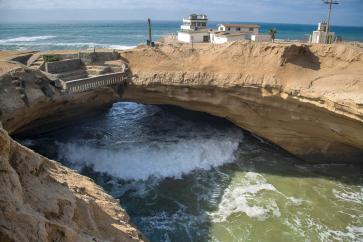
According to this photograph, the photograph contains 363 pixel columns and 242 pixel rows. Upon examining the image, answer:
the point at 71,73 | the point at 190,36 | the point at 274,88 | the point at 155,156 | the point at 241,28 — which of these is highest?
the point at 241,28

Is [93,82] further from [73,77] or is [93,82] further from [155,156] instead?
[155,156]

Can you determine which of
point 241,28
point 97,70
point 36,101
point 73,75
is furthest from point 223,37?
point 36,101

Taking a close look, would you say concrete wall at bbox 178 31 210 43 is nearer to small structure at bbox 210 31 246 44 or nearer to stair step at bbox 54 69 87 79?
small structure at bbox 210 31 246 44

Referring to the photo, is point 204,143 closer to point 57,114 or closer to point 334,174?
point 334,174

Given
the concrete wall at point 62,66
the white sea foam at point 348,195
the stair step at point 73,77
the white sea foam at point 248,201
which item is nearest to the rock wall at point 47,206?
the white sea foam at point 248,201

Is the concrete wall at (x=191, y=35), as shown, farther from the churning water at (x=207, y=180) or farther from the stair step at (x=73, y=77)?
the stair step at (x=73, y=77)

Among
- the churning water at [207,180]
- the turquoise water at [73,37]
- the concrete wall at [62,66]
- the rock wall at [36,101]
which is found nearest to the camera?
the churning water at [207,180]

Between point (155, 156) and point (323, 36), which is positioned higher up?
point (323, 36)
